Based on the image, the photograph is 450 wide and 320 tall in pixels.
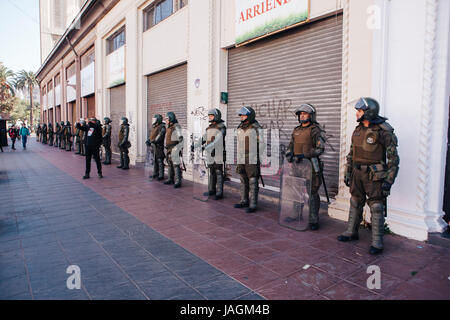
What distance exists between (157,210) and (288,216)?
2427 millimetres

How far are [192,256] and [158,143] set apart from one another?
5498mm

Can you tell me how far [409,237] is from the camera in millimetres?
4348

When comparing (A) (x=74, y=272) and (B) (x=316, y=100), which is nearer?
(A) (x=74, y=272)

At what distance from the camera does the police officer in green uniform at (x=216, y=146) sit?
6742mm

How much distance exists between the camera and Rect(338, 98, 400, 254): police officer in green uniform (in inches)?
149

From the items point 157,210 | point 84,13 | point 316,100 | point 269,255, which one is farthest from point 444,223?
point 84,13

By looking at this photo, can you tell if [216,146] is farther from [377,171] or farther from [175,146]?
[377,171]

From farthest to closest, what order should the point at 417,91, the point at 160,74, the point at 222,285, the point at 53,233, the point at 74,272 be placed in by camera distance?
the point at 160,74, the point at 53,233, the point at 417,91, the point at 74,272, the point at 222,285

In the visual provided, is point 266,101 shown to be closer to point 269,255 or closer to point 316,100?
point 316,100

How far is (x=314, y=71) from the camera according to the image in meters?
6.03

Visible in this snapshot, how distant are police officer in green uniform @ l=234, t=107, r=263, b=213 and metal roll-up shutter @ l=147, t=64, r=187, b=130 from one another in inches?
179

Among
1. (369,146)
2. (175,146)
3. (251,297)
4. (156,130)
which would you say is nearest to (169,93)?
(156,130)

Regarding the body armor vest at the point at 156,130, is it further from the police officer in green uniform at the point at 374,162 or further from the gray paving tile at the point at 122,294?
the gray paving tile at the point at 122,294
